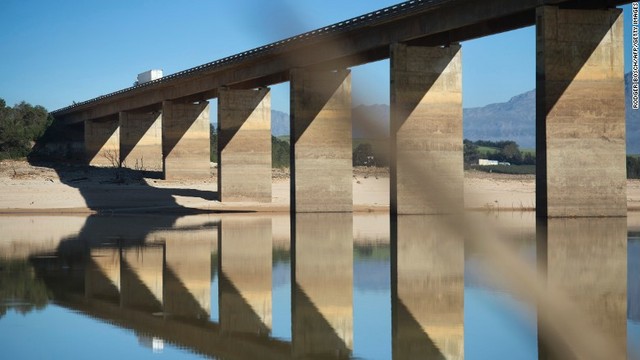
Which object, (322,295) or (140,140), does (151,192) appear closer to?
(140,140)

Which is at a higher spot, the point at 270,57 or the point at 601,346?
the point at 270,57

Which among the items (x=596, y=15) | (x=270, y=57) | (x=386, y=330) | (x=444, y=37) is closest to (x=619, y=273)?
(x=386, y=330)

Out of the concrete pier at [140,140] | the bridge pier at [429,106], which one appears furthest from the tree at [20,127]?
the bridge pier at [429,106]

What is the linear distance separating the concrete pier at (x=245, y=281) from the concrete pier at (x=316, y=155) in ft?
48.0

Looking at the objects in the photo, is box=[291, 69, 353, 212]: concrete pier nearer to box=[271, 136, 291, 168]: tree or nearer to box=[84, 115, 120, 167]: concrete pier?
box=[84, 115, 120, 167]: concrete pier

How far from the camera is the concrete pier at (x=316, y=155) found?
54969 mm

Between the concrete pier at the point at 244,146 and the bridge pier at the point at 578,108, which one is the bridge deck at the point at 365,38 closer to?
the bridge pier at the point at 578,108

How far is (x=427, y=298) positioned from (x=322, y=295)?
1915mm

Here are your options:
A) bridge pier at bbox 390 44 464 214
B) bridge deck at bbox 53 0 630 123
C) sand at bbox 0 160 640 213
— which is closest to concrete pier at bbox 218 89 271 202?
bridge deck at bbox 53 0 630 123

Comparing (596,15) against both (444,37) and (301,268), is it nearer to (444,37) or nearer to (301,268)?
(444,37)

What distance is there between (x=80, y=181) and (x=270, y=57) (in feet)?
63.4

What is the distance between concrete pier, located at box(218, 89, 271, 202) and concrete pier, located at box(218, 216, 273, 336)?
23816 mm

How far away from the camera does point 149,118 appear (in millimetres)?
92125

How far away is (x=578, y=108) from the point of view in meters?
41.9
